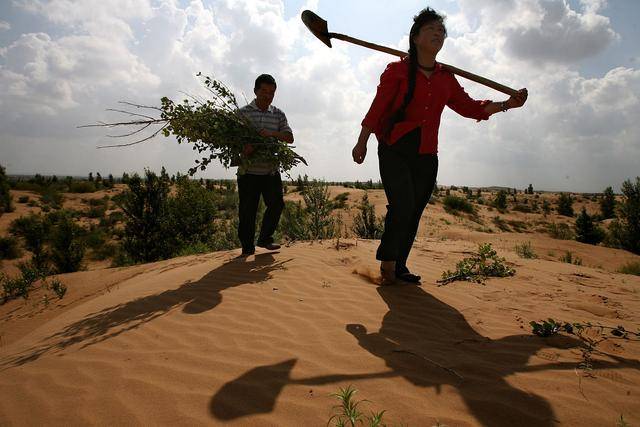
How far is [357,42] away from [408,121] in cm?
113

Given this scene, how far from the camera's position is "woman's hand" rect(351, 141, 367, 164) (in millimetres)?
2958

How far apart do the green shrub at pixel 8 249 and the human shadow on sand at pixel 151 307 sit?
40.3 feet

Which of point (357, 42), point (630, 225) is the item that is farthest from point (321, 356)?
point (630, 225)

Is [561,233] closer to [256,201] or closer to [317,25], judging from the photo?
[256,201]

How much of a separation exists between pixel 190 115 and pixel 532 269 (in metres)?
4.53

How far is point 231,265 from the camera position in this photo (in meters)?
4.17

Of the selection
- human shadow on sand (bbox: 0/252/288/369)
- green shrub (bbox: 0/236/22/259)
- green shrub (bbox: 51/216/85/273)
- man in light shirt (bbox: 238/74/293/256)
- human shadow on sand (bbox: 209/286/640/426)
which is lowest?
green shrub (bbox: 0/236/22/259)

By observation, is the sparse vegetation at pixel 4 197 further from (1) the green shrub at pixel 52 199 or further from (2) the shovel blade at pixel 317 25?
(2) the shovel blade at pixel 317 25

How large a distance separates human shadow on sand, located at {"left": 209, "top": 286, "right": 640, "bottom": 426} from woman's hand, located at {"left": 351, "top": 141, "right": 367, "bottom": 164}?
1.26 metres

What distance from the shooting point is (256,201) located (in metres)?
4.51


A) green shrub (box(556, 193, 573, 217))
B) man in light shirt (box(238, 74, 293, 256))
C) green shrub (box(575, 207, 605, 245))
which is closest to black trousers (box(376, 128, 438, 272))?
man in light shirt (box(238, 74, 293, 256))

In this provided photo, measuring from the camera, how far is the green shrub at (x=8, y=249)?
12092 millimetres

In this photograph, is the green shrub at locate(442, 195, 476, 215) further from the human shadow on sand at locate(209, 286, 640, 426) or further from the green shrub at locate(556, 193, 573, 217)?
the human shadow on sand at locate(209, 286, 640, 426)

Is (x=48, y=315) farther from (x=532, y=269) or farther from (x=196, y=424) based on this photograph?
(x=532, y=269)
